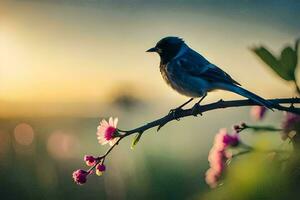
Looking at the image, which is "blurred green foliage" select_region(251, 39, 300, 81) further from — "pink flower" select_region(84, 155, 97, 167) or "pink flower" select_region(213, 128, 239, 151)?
"pink flower" select_region(84, 155, 97, 167)

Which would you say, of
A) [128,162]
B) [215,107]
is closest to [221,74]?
[215,107]

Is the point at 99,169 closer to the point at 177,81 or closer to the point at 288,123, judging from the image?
the point at 288,123

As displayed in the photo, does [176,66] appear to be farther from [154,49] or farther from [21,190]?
[21,190]

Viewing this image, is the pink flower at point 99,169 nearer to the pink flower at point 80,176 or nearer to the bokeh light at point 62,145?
the pink flower at point 80,176

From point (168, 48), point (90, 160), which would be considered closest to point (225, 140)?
point (90, 160)

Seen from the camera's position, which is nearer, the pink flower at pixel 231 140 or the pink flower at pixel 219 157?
the pink flower at pixel 219 157

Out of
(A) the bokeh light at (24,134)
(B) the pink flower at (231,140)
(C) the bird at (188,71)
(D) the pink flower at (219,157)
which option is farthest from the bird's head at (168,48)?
(A) the bokeh light at (24,134)

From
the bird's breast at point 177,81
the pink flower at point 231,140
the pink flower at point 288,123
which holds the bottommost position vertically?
the pink flower at point 231,140
